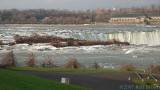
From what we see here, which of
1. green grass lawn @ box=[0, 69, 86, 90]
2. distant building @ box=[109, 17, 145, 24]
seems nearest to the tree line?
distant building @ box=[109, 17, 145, 24]

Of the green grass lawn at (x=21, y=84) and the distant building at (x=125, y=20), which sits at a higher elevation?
the green grass lawn at (x=21, y=84)

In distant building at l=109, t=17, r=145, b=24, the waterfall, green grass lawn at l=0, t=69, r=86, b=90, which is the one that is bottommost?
distant building at l=109, t=17, r=145, b=24

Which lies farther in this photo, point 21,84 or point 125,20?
point 125,20

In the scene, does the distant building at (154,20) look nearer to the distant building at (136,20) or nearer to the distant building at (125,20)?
the distant building at (136,20)

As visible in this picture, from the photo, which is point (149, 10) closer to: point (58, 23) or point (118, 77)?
point (58, 23)

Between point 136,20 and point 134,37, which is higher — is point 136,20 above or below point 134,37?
below

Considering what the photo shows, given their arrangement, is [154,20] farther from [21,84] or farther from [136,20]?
[21,84]

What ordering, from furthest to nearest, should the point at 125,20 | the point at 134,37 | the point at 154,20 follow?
the point at 125,20 < the point at 154,20 < the point at 134,37

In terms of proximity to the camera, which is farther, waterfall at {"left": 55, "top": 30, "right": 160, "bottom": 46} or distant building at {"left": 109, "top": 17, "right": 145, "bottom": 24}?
distant building at {"left": 109, "top": 17, "right": 145, "bottom": 24}

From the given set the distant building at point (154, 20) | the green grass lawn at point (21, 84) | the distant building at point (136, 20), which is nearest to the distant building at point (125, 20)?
the distant building at point (136, 20)

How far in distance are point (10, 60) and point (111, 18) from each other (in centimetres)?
5838

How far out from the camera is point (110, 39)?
123 ft

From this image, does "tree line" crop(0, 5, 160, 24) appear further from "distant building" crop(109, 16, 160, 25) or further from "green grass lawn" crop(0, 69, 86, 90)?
"green grass lawn" crop(0, 69, 86, 90)

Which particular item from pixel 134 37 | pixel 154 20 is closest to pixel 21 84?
pixel 134 37
